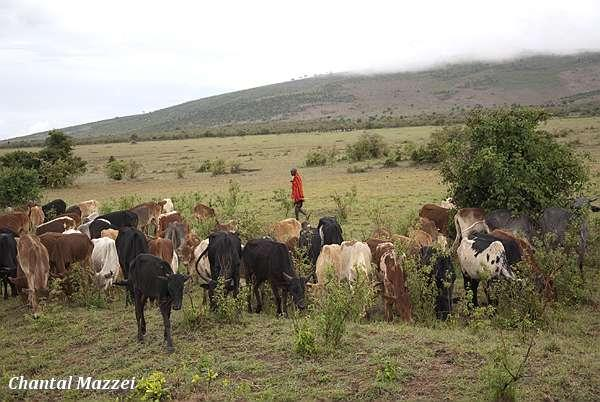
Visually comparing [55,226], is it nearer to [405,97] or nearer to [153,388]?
[153,388]

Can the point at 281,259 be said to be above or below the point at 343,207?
above

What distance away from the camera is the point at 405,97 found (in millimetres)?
118875

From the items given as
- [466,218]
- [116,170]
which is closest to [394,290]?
[466,218]

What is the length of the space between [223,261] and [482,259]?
4147mm

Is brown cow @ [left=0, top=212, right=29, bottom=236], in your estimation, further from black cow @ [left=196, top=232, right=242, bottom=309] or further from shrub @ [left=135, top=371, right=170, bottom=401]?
shrub @ [left=135, top=371, right=170, bottom=401]

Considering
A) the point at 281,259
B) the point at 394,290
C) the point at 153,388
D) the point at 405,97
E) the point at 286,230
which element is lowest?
the point at 394,290

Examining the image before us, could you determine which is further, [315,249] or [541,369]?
[315,249]

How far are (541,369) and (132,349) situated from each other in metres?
5.17

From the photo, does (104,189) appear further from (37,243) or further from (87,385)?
(87,385)

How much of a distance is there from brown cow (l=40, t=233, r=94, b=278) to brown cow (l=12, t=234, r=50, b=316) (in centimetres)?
63

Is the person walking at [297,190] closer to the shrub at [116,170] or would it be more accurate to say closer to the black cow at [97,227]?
the black cow at [97,227]

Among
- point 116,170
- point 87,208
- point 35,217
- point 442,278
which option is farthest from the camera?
point 116,170

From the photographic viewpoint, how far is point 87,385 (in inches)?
288

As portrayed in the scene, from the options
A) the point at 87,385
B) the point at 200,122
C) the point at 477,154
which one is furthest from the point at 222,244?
the point at 200,122
